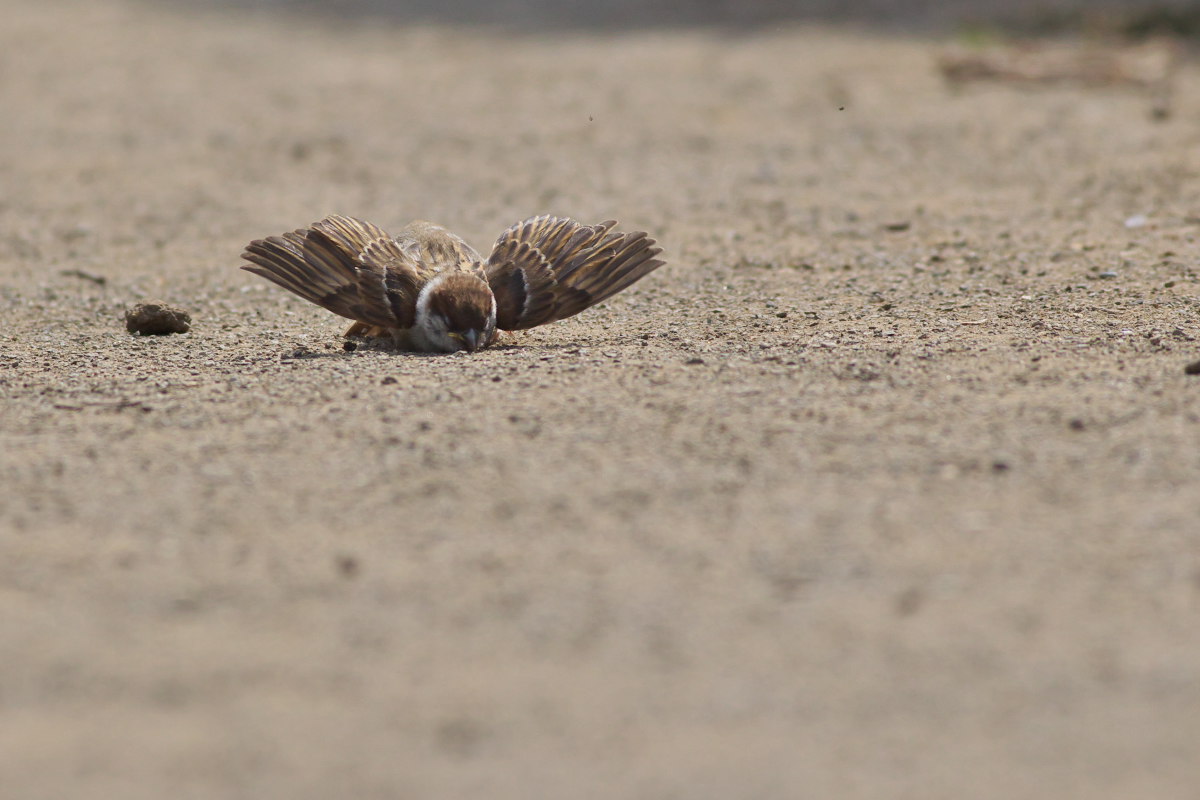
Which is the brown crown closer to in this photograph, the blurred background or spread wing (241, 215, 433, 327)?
spread wing (241, 215, 433, 327)

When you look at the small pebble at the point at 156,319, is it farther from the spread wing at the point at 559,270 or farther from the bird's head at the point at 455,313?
the spread wing at the point at 559,270

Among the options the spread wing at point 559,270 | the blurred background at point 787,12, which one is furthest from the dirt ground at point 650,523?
the blurred background at point 787,12

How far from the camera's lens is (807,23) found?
14844mm

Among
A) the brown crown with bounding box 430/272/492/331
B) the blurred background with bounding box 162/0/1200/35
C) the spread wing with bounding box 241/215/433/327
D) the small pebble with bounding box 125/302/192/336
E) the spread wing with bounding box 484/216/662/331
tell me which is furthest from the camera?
the blurred background with bounding box 162/0/1200/35

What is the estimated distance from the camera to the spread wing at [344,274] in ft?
18.9

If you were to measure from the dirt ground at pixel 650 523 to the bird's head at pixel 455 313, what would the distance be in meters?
0.14

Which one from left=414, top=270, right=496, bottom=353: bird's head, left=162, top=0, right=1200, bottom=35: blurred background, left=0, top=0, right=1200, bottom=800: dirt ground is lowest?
left=0, top=0, right=1200, bottom=800: dirt ground

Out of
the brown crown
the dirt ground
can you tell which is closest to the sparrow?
the brown crown

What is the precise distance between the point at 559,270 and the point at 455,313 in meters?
0.61

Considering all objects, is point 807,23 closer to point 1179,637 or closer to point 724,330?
point 724,330

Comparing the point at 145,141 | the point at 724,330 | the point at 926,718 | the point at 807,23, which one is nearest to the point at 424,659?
the point at 926,718

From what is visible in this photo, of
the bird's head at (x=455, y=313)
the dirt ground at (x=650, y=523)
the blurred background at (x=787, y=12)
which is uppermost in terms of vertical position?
the blurred background at (x=787, y=12)

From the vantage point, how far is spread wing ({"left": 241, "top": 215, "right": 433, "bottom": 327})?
227 inches

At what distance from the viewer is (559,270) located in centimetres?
603
